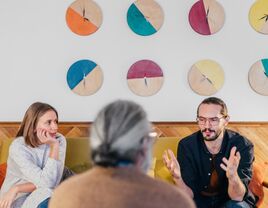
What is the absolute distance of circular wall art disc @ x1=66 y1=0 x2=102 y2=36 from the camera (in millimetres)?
4148

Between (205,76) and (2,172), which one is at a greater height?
(205,76)

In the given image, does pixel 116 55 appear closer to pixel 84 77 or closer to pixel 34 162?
pixel 84 77

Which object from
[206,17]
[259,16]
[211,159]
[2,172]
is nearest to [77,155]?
[2,172]

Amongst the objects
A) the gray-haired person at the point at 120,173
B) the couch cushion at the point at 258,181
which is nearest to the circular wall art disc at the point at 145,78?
the couch cushion at the point at 258,181

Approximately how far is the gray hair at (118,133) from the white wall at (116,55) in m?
2.61

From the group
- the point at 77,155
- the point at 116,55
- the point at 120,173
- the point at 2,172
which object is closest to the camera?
the point at 120,173

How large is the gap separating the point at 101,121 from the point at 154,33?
2.86 meters

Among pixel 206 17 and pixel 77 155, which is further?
pixel 206 17

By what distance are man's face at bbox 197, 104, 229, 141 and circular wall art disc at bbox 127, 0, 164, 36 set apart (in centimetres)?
121

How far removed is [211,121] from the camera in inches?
124

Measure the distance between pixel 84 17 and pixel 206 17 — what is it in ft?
3.77

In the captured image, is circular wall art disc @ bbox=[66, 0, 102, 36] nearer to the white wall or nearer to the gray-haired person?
the white wall

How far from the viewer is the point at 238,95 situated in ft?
13.2

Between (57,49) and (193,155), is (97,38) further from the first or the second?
(193,155)
